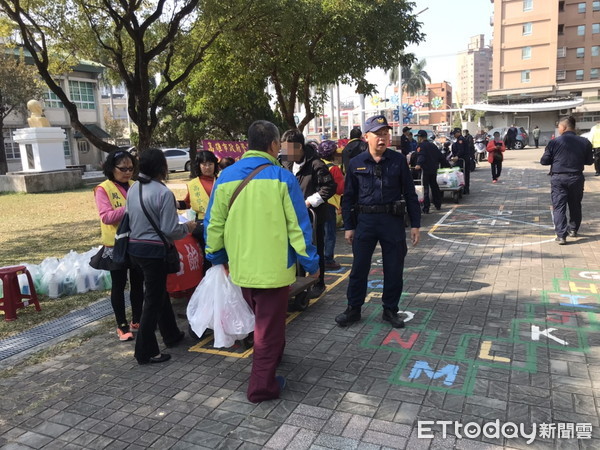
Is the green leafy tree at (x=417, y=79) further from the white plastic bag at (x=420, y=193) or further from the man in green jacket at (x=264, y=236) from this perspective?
the man in green jacket at (x=264, y=236)

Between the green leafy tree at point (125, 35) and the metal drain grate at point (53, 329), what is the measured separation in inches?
134

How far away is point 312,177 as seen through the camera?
17.8 feet

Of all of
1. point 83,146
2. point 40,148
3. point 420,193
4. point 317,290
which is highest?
point 83,146

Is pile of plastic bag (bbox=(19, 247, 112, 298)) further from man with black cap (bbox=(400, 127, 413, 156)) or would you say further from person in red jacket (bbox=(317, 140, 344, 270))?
man with black cap (bbox=(400, 127, 413, 156))

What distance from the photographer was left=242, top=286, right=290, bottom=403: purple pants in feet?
10.9

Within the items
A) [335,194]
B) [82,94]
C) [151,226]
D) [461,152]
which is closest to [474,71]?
[82,94]

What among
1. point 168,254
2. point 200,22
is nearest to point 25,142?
point 200,22

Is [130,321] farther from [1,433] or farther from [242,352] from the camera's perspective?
[1,433]

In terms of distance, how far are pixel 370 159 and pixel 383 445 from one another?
8.18 feet

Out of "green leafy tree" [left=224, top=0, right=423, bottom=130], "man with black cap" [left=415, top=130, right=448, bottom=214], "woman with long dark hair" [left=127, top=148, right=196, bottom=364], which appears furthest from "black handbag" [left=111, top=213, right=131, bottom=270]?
"man with black cap" [left=415, top=130, right=448, bottom=214]

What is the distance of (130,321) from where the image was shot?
5207mm

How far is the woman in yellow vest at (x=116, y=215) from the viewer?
4344mm

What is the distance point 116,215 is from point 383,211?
2393 millimetres

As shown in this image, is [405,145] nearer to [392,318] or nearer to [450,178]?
[450,178]
